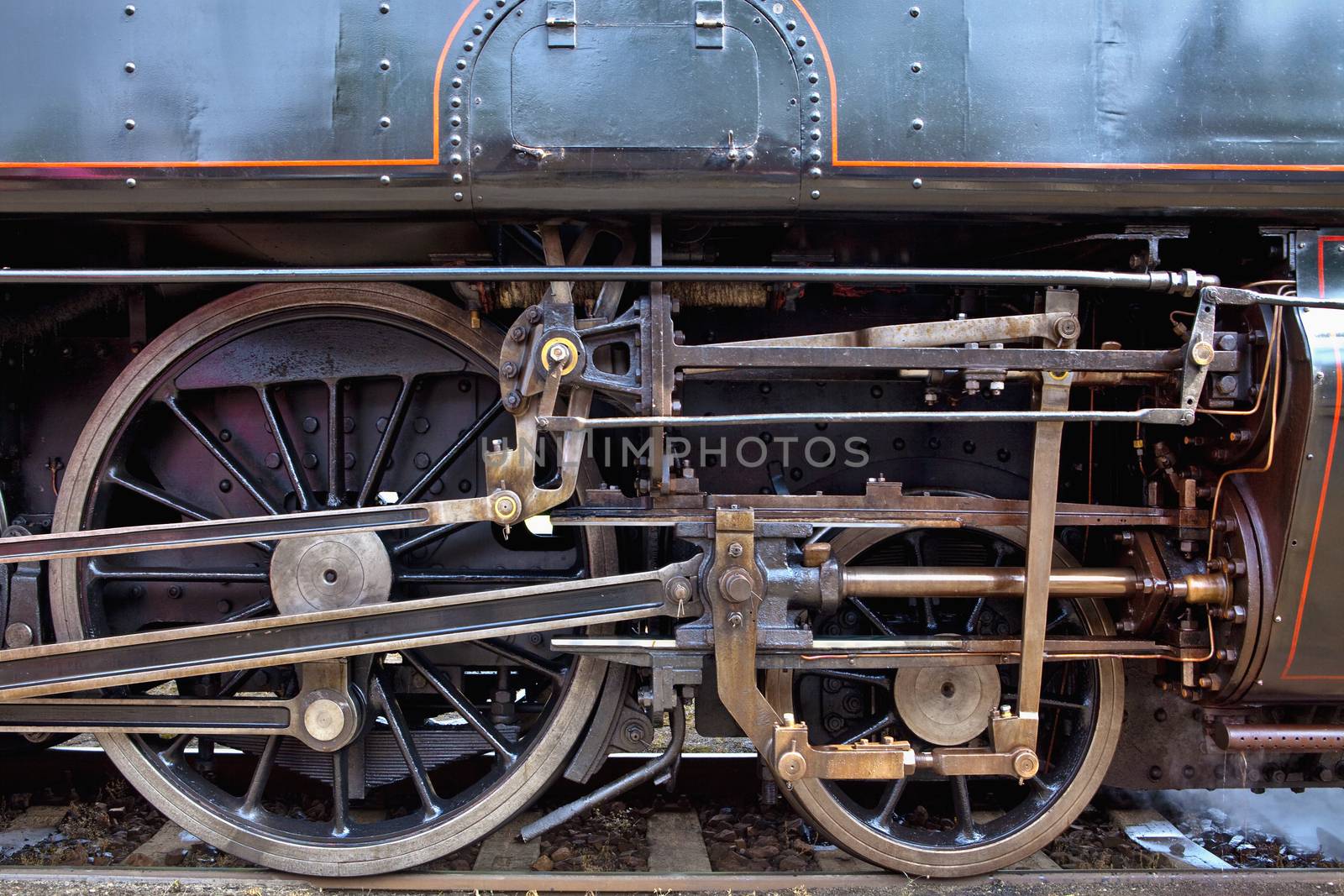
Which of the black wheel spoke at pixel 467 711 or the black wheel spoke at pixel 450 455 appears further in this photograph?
the black wheel spoke at pixel 450 455

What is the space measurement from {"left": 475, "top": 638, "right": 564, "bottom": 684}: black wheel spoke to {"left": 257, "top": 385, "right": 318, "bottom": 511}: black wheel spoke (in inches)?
28.7

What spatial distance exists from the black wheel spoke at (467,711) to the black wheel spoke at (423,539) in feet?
1.08

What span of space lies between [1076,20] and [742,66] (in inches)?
34.2

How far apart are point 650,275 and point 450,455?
3.46ft

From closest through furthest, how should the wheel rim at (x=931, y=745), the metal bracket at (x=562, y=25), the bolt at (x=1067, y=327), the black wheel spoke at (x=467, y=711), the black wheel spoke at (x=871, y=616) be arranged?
the metal bracket at (x=562, y=25), the bolt at (x=1067, y=327), the wheel rim at (x=931, y=745), the black wheel spoke at (x=467, y=711), the black wheel spoke at (x=871, y=616)

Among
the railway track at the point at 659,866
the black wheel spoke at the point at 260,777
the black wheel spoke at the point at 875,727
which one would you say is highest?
the black wheel spoke at the point at 875,727

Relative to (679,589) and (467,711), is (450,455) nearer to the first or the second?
(467,711)

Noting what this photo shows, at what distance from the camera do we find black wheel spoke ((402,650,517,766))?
287 cm

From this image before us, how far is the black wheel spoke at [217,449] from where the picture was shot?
9.64ft

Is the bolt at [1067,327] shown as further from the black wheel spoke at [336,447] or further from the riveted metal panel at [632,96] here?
the black wheel spoke at [336,447]

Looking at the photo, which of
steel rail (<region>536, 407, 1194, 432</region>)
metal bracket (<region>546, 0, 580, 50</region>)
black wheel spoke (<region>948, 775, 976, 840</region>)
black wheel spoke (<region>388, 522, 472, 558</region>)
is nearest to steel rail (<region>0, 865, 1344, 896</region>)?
black wheel spoke (<region>948, 775, 976, 840</region>)

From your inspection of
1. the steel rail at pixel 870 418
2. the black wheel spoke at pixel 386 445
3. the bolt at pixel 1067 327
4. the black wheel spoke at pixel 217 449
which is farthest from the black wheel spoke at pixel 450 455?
the bolt at pixel 1067 327

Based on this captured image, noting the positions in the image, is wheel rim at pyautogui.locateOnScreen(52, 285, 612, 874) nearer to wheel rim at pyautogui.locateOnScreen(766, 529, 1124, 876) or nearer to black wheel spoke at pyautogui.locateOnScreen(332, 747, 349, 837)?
black wheel spoke at pyautogui.locateOnScreen(332, 747, 349, 837)

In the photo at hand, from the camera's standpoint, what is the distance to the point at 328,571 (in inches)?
106
